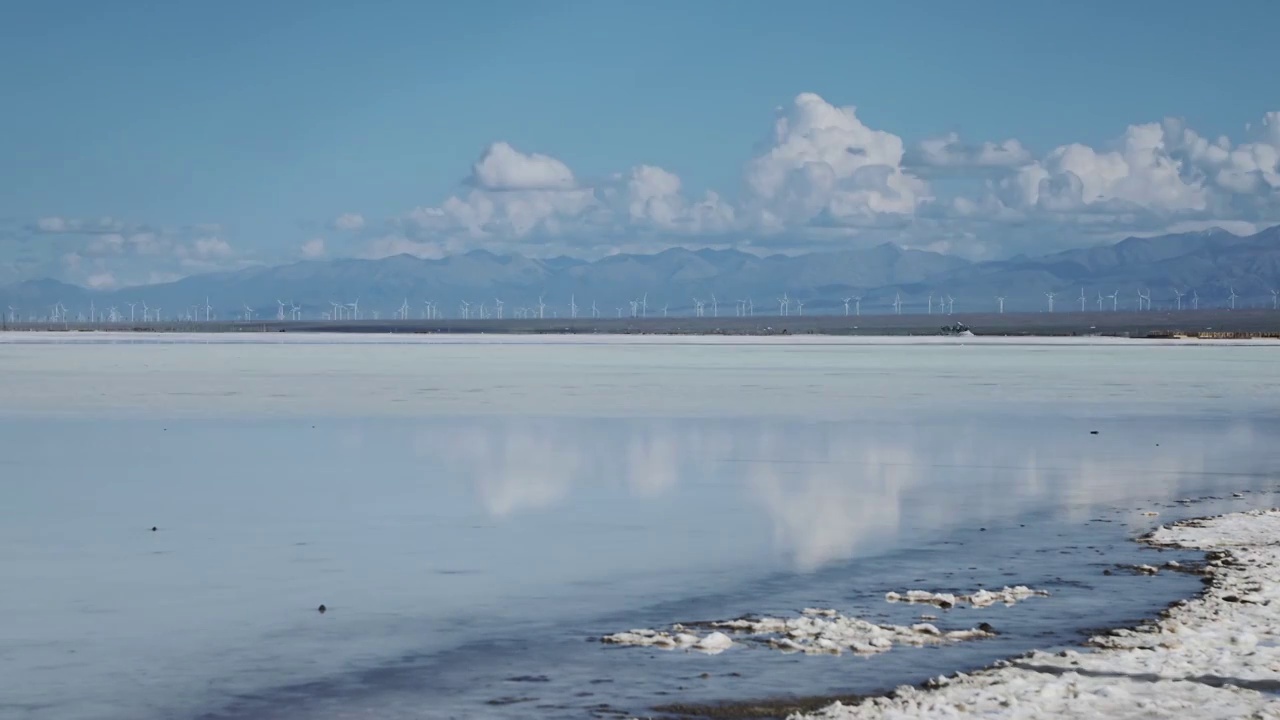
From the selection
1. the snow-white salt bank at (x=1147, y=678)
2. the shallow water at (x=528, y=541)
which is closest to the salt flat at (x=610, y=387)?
the shallow water at (x=528, y=541)

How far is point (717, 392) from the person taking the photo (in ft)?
151

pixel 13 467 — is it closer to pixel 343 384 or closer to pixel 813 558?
pixel 813 558

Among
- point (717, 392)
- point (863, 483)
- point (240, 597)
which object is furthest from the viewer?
point (717, 392)

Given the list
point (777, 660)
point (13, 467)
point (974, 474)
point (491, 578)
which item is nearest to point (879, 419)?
point (974, 474)

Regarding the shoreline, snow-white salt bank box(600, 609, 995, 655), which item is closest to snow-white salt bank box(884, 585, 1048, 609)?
snow-white salt bank box(600, 609, 995, 655)

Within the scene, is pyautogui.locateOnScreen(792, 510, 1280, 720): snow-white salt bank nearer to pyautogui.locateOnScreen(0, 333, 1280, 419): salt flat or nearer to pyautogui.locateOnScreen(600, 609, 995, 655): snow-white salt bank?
pyautogui.locateOnScreen(600, 609, 995, 655): snow-white salt bank

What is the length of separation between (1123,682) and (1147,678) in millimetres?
225

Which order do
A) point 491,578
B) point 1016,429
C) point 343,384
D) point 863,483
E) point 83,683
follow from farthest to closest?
point 343,384
point 1016,429
point 863,483
point 491,578
point 83,683

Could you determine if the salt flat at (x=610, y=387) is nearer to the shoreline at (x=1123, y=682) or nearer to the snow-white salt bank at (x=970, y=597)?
the snow-white salt bank at (x=970, y=597)

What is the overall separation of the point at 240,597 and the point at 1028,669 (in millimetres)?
6625

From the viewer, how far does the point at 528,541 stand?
53.8 feet

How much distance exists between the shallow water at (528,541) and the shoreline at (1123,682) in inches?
14.3

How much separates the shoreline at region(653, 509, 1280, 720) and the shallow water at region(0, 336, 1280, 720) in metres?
0.36

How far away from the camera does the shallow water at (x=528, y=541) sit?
10.3 metres
